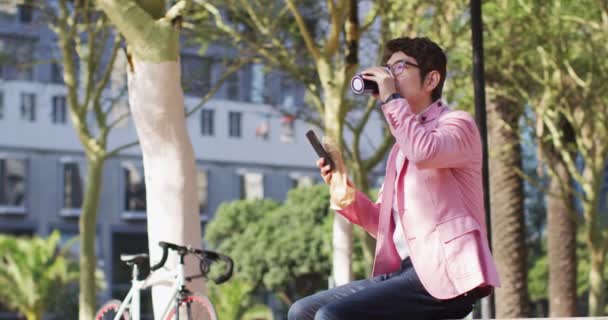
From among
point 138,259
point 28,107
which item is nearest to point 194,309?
point 138,259

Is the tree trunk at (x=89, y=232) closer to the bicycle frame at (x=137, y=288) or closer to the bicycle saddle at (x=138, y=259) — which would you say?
the bicycle frame at (x=137, y=288)

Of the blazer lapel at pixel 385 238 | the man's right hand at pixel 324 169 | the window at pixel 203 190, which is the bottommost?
the blazer lapel at pixel 385 238

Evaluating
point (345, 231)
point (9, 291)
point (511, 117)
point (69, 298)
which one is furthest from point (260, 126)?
point (345, 231)

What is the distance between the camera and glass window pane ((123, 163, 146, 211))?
6156 centimetres

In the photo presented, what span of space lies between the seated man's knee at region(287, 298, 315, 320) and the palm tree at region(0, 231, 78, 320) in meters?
27.5

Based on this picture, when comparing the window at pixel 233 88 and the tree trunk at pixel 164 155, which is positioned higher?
the window at pixel 233 88

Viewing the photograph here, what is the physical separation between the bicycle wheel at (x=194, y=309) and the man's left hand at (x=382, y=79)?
127 inches

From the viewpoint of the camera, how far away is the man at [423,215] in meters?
4.77

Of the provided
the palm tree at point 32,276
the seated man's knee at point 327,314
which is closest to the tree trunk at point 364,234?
the seated man's knee at point 327,314

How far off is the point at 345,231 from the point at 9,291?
1771cm

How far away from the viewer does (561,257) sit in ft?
77.2

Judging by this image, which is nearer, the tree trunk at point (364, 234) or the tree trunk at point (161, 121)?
the tree trunk at point (161, 121)

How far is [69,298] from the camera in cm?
4816

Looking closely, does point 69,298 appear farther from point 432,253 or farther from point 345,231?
point 432,253
